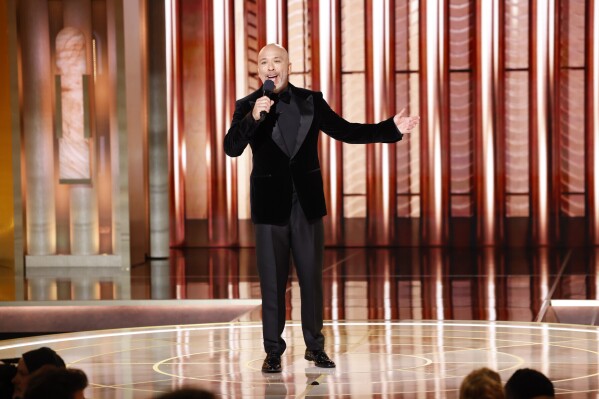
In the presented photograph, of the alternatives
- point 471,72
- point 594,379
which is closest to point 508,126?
point 471,72

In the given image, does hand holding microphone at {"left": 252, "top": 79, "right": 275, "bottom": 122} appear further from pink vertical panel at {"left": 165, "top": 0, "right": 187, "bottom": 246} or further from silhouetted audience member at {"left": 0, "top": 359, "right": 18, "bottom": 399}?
pink vertical panel at {"left": 165, "top": 0, "right": 187, "bottom": 246}

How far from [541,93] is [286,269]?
699 centimetres

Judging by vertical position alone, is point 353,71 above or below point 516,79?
above

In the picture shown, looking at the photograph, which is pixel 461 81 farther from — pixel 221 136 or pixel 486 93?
pixel 221 136

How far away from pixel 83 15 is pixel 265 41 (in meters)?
2.72

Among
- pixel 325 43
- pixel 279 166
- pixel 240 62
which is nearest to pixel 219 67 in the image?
pixel 240 62

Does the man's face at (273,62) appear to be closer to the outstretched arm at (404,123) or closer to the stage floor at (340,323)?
the outstretched arm at (404,123)

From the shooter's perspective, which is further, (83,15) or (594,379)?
(83,15)

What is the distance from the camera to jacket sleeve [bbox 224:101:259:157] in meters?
4.27

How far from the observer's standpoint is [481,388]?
93.9 inches

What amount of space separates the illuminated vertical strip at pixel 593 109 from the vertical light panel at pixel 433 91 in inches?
51.4

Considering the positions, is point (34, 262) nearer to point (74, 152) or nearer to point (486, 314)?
point (74, 152)

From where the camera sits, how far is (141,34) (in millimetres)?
10023

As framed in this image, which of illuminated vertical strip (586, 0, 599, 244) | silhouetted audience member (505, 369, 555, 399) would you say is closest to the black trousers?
silhouetted audience member (505, 369, 555, 399)
